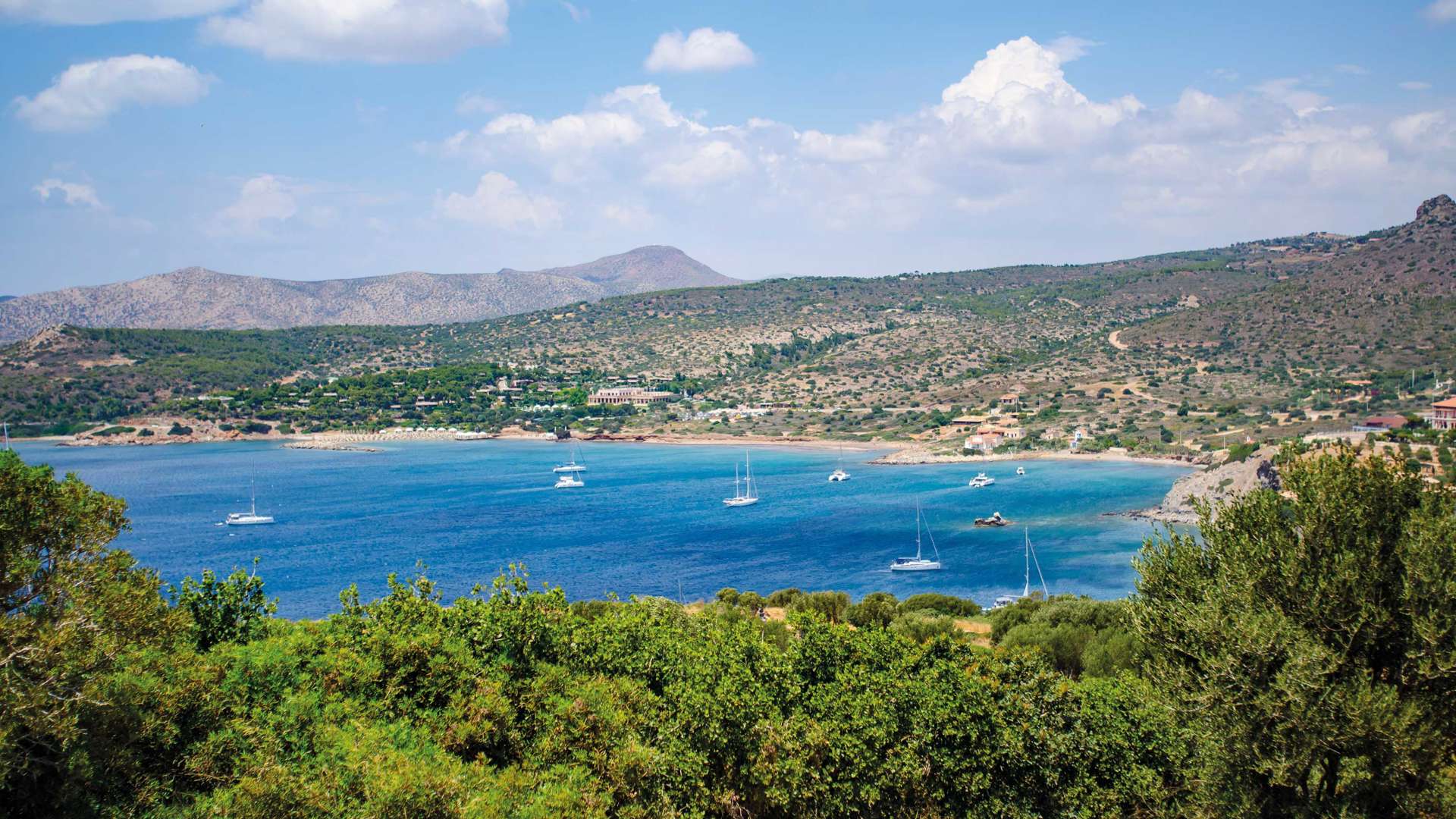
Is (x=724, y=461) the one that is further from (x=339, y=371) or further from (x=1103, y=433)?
(x=339, y=371)

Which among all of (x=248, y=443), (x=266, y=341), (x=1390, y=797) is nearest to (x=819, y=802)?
(x=1390, y=797)

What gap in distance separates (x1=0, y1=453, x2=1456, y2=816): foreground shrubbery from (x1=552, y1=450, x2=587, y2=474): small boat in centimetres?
8021

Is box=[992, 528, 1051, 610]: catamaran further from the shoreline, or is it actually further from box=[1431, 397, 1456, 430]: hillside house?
the shoreline

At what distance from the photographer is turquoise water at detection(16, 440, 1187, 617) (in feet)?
170

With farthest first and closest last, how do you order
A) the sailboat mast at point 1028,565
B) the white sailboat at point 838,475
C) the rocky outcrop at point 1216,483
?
the white sailboat at point 838,475 < the rocky outcrop at point 1216,483 < the sailboat mast at point 1028,565

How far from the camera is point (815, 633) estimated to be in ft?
51.6

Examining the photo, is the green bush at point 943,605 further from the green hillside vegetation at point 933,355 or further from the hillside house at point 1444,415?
the hillside house at point 1444,415

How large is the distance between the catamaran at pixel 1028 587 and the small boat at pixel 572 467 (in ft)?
157

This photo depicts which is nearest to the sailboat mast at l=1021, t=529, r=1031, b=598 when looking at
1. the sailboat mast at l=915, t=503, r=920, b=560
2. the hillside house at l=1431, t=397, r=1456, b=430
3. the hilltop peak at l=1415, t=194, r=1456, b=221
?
the sailboat mast at l=915, t=503, r=920, b=560

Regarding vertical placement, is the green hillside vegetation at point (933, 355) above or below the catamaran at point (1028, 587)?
above

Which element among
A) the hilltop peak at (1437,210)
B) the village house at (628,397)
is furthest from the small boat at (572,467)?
the hilltop peak at (1437,210)

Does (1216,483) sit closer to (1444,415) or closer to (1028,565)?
(1028,565)

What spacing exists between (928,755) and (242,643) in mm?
11536

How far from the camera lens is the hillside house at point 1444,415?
228ft
